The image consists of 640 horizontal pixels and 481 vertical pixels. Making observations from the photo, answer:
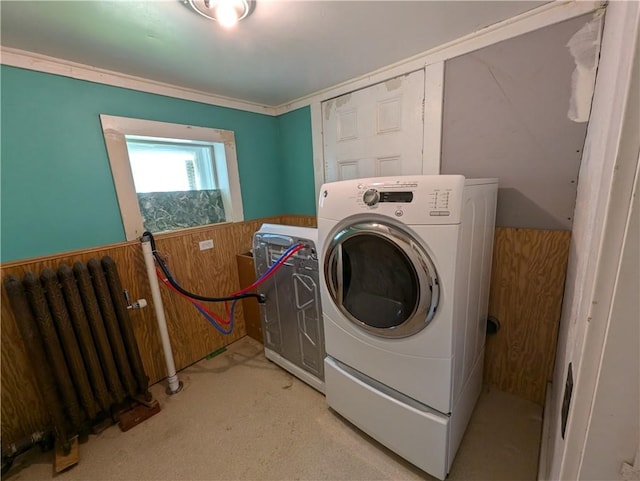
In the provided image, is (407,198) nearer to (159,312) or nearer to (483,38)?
(483,38)

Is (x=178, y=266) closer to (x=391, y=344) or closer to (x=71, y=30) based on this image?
(x=71, y=30)

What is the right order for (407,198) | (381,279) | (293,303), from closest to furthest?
1. (407,198)
2. (381,279)
3. (293,303)

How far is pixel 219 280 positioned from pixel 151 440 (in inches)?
43.9

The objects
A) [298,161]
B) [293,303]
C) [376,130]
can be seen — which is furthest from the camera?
[298,161]

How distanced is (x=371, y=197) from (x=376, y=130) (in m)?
1.09

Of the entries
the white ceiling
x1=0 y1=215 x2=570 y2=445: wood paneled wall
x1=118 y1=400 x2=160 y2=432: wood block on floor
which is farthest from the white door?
x1=118 y1=400 x2=160 y2=432: wood block on floor

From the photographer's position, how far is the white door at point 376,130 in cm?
177

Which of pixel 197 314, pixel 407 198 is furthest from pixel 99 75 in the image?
pixel 407 198

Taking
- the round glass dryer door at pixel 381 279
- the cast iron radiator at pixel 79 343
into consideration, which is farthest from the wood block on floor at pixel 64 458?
the round glass dryer door at pixel 381 279

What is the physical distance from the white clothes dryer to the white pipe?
117cm

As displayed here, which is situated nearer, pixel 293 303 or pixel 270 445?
pixel 270 445

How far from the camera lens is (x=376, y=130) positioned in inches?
76.7

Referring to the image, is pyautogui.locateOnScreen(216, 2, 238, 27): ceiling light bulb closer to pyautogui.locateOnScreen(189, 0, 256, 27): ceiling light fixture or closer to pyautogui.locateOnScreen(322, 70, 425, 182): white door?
pyautogui.locateOnScreen(189, 0, 256, 27): ceiling light fixture

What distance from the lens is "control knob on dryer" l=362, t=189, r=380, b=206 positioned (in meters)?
1.07
